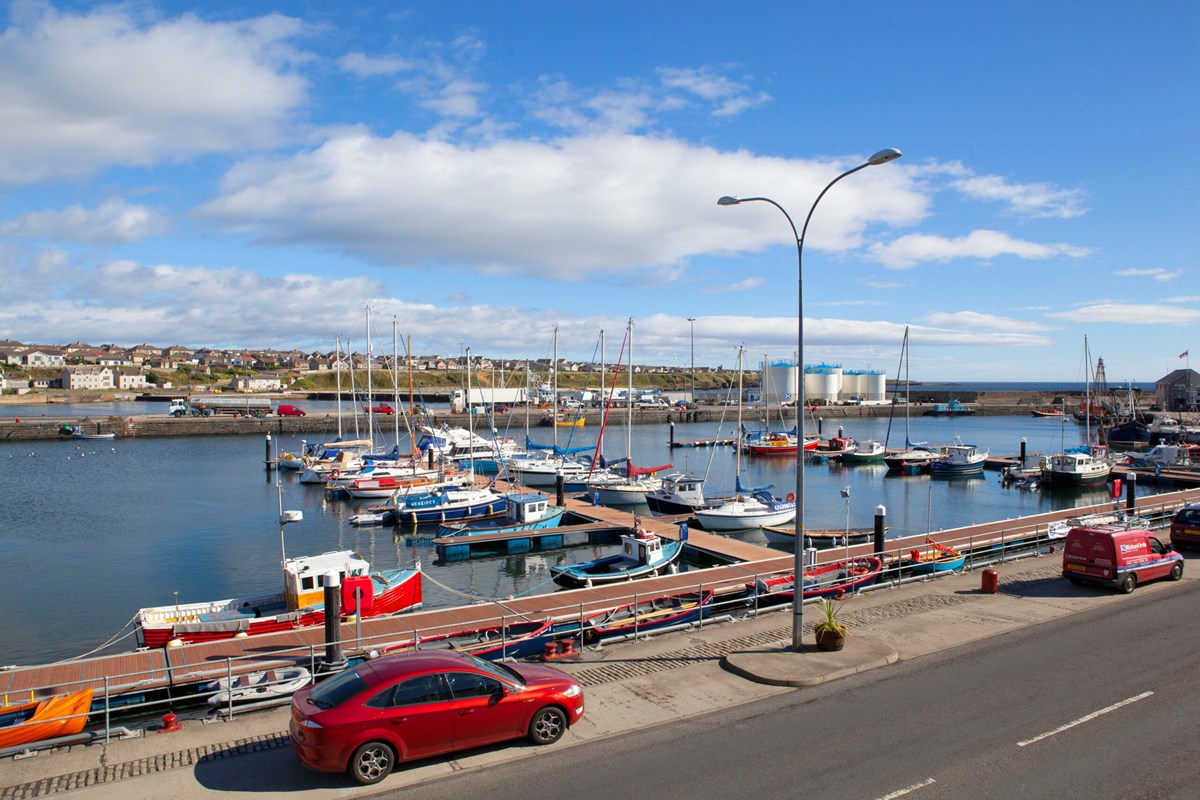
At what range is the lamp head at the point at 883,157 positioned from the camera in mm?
13039

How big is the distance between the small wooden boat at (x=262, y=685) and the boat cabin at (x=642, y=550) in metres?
15.7

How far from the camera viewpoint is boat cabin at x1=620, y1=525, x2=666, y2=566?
30.4 metres

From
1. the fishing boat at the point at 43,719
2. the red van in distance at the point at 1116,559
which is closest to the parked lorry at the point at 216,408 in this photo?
the fishing boat at the point at 43,719

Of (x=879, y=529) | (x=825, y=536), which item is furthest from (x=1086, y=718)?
(x=825, y=536)

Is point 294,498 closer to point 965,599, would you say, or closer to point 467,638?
point 467,638

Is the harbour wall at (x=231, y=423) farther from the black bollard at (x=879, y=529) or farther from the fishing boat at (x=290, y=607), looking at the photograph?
the fishing boat at (x=290, y=607)

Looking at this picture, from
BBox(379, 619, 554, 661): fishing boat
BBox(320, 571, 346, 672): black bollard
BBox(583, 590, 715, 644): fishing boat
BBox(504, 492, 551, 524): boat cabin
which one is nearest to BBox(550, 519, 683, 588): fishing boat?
BBox(583, 590, 715, 644): fishing boat

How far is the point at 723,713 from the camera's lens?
12.8 meters

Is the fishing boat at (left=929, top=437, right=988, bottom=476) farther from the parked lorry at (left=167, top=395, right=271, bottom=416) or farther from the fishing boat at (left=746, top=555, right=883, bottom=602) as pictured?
the parked lorry at (left=167, top=395, right=271, bottom=416)

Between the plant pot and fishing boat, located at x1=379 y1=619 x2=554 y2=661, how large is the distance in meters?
6.12

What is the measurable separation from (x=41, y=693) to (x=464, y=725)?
34.8 feet

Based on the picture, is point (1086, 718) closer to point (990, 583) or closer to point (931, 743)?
point (931, 743)

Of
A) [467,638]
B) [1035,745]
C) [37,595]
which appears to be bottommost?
[37,595]

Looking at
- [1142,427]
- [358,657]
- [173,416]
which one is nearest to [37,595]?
[358,657]
